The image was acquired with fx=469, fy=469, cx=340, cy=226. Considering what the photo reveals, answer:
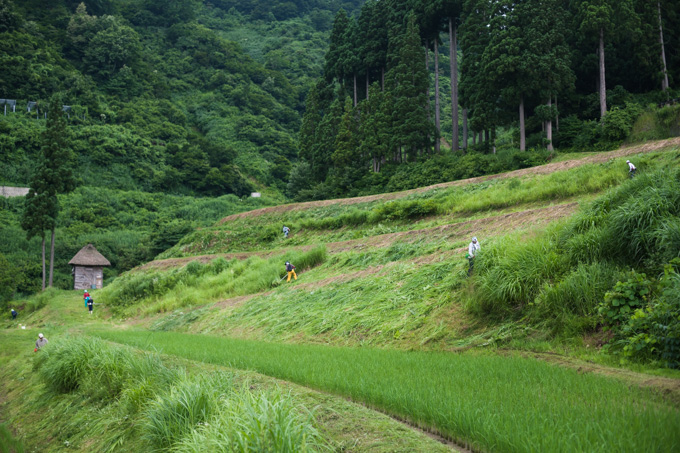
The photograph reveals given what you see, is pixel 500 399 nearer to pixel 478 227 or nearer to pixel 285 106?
pixel 478 227

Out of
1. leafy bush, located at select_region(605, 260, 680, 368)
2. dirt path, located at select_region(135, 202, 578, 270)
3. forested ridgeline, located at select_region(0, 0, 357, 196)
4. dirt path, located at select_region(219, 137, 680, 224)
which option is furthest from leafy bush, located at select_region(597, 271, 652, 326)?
forested ridgeline, located at select_region(0, 0, 357, 196)

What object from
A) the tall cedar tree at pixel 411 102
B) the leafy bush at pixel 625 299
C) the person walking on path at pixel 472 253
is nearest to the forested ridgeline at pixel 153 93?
the tall cedar tree at pixel 411 102

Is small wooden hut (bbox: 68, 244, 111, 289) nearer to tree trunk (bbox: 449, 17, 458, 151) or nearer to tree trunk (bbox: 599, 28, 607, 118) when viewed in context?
tree trunk (bbox: 449, 17, 458, 151)

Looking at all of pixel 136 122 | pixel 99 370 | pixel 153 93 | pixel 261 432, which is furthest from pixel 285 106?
pixel 261 432

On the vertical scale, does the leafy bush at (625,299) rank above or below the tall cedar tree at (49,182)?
below

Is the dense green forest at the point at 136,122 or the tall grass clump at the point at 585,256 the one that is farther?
the dense green forest at the point at 136,122

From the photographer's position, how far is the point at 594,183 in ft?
60.3

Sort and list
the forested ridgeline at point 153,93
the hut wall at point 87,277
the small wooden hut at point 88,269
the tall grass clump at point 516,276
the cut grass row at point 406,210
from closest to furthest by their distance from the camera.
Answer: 1. the tall grass clump at point 516,276
2. the cut grass row at point 406,210
3. the small wooden hut at point 88,269
4. the hut wall at point 87,277
5. the forested ridgeline at point 153,93

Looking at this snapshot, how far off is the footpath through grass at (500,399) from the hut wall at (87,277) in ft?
137

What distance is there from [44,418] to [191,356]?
2.99 metres

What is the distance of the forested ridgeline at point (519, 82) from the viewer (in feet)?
107

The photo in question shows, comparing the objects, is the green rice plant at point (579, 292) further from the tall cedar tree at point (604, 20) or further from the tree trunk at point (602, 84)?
the tree trunk at point (602, 84)

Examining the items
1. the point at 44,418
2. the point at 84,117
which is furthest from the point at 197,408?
the point at 84,117

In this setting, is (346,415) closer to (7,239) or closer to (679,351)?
(679,351)
